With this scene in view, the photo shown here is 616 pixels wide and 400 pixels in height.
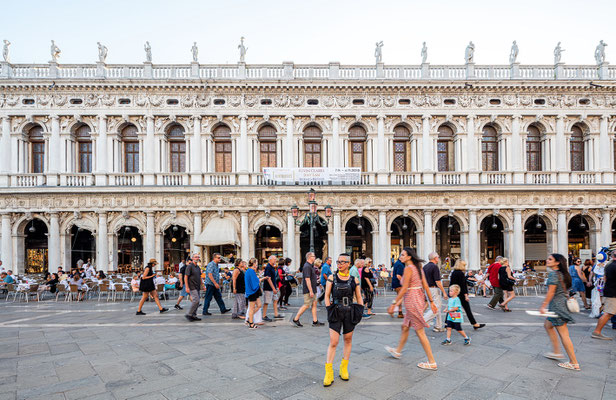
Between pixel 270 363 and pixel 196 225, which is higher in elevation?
pixel 196 225

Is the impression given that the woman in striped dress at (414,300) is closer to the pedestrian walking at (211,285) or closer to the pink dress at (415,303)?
the pink dress at (415,303)

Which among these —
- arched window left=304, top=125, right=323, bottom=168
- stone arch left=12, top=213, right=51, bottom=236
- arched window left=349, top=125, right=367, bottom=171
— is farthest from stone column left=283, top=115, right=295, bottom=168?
stone arch left=12, top=213, right=51, bottom=236

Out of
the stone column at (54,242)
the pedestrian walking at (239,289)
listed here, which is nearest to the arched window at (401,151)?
the pedestrian walking at (239,289)

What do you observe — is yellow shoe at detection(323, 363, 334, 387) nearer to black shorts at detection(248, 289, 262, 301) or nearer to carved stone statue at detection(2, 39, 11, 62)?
black shorts at detection(248, 289, 262, 301)

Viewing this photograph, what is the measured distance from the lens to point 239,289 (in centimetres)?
958

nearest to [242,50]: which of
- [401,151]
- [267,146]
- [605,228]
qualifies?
[267,146]

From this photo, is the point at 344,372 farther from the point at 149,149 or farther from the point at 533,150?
the point at 533,150

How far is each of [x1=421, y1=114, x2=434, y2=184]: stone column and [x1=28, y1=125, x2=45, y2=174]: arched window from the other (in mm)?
24414

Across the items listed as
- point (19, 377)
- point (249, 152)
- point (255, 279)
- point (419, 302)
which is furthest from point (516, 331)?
point (249, 152)

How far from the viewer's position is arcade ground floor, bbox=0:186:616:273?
794 inches

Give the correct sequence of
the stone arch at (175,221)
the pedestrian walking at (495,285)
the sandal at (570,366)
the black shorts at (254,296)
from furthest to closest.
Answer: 1. the stone arch at (175,221)
2. the pedestrian walking at (495,285)
3. the black shorts at (254,296)
4. the sandal at (570,366)

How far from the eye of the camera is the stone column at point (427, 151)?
21.0 metres

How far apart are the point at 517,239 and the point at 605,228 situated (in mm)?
5386

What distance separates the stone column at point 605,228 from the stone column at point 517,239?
15.5ft
